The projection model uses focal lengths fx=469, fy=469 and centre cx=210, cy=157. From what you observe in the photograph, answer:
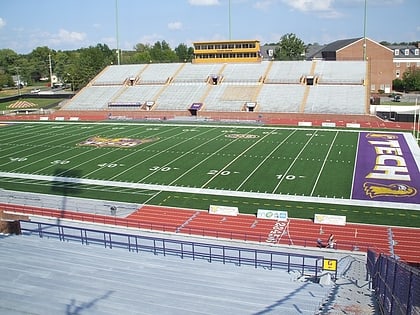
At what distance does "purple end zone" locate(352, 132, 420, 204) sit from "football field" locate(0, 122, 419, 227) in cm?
5

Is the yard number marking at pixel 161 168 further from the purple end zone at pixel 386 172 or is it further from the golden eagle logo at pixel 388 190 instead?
the golden eagle logo at pixel 388 190

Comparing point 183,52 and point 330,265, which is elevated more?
point 183,52

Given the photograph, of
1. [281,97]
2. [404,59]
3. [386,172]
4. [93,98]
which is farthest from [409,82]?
[386,172]

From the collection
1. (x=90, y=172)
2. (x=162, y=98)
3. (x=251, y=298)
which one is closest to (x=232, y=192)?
(x=90, y=172)

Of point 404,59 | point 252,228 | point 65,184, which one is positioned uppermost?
point 404,59

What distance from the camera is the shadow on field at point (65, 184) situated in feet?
77.7

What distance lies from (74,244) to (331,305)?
7583 mm

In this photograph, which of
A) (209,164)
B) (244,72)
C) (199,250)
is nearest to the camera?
(199,250)

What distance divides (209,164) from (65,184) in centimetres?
891

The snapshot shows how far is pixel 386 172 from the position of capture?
27.2 meters

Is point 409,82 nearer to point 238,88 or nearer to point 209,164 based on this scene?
point 238,88

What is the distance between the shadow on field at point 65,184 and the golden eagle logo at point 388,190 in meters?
14.9

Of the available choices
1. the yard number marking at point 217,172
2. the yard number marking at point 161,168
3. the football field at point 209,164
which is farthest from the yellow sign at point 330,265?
the yard number marking at point 161,168

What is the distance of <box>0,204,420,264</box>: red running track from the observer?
57.6 ft
